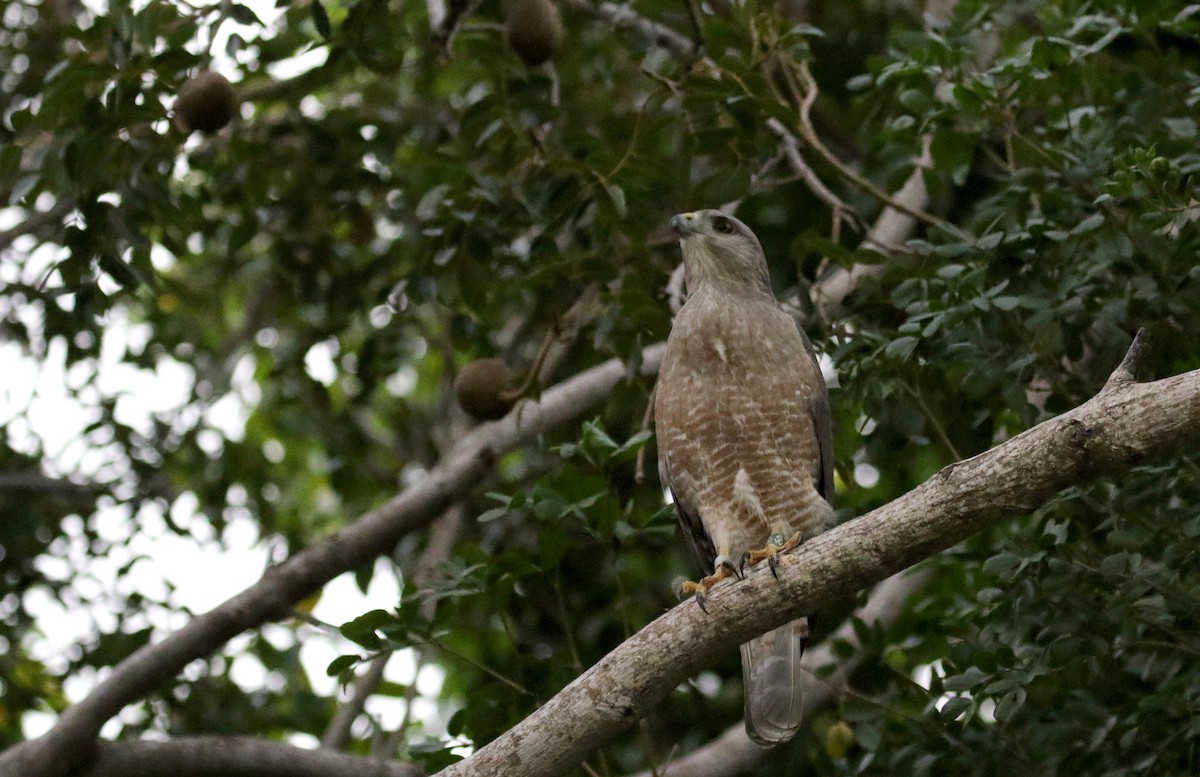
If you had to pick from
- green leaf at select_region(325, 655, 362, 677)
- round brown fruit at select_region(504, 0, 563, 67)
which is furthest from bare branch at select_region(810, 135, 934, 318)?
green leaf at select_region(325, 655, 362, 677)

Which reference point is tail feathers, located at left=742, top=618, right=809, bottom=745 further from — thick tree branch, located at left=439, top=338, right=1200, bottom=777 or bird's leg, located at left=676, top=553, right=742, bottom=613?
thick tree branch, located at left=439, top=338, right=1200, bottom=777

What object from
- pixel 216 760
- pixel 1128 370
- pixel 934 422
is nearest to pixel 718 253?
pixel 934 422

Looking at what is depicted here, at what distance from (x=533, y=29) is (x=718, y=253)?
2.89ft

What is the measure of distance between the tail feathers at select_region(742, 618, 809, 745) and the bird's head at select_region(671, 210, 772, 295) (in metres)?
1.03

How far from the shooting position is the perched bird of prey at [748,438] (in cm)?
373

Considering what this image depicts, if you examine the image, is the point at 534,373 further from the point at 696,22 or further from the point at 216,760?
the point at 216,760

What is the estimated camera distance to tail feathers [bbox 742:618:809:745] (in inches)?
137

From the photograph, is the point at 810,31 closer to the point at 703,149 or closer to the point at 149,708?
the point at 703,149

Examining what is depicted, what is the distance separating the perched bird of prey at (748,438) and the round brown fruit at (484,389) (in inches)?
18.8

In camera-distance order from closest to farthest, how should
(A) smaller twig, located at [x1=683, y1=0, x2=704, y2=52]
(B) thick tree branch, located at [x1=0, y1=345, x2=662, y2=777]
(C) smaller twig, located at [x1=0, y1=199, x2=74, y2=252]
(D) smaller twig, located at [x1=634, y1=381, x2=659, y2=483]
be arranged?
(D) smaller twig, located at [x1=634, y1=381, x2=659, y2=483], (B) thick tree branch, located at [x1=0, y1=345, x2=662, y2=777], (A) smaller twig, located at [x1=683, y1=0, x2=704, y2=52], (C) smaller twig, located at [x1=0, y1=199, x2=74, y2=252]

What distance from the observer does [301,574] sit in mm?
4594

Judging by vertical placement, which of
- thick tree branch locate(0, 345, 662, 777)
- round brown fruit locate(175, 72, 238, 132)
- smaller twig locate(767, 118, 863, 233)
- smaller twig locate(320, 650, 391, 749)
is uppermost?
round brown fruit locate(175, 72, 238, 132)

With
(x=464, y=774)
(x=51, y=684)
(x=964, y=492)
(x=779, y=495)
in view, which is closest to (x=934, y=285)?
(x=779, y=495)

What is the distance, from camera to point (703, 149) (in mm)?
3928
